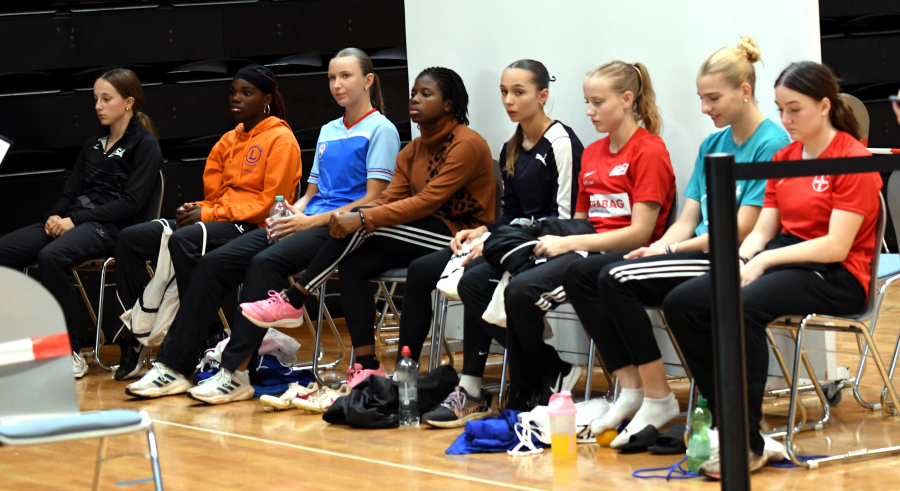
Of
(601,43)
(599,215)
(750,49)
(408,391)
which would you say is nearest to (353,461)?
(408,391)

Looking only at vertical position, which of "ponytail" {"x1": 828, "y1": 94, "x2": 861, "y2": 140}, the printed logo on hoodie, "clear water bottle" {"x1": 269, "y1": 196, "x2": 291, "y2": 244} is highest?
the printed logo on hoodie

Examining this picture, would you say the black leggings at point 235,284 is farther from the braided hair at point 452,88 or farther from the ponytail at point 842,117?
the ponytail at point 842,117

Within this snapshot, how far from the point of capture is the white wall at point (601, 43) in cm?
333

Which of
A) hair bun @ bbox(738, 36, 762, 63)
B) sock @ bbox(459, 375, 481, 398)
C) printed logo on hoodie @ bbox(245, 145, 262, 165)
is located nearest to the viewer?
hair bun @ bbox(738, 36, 762, 63)


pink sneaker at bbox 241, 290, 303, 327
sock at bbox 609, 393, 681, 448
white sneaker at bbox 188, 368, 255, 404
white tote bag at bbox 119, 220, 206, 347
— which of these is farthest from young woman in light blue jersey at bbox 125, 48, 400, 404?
sock at bbox 609, 393, 681, 448

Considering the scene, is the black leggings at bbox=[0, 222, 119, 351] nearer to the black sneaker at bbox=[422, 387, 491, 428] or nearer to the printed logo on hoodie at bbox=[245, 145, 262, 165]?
the printed logo on hoodie at bbox=[245, 145, 262, 165]

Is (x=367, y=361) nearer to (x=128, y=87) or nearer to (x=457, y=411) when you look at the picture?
(x=457, y=411)

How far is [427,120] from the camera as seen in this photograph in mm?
3996

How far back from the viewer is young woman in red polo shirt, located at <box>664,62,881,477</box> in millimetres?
2623

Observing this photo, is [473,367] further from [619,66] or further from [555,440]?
[619,66]

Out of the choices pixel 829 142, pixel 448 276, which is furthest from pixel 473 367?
pixel 829 142

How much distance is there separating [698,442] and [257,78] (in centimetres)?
280

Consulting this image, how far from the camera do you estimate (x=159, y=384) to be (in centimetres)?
419

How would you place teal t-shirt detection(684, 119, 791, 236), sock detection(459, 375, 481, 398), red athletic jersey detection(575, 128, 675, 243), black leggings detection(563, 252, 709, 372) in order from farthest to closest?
sock detection(459, 375, 481, 398), red athletic jersey detection(575, 128, 675, 243), teal t-shirt detection(684, 119, 791, 236), black leggings detection(563, 252, 709, 372)
